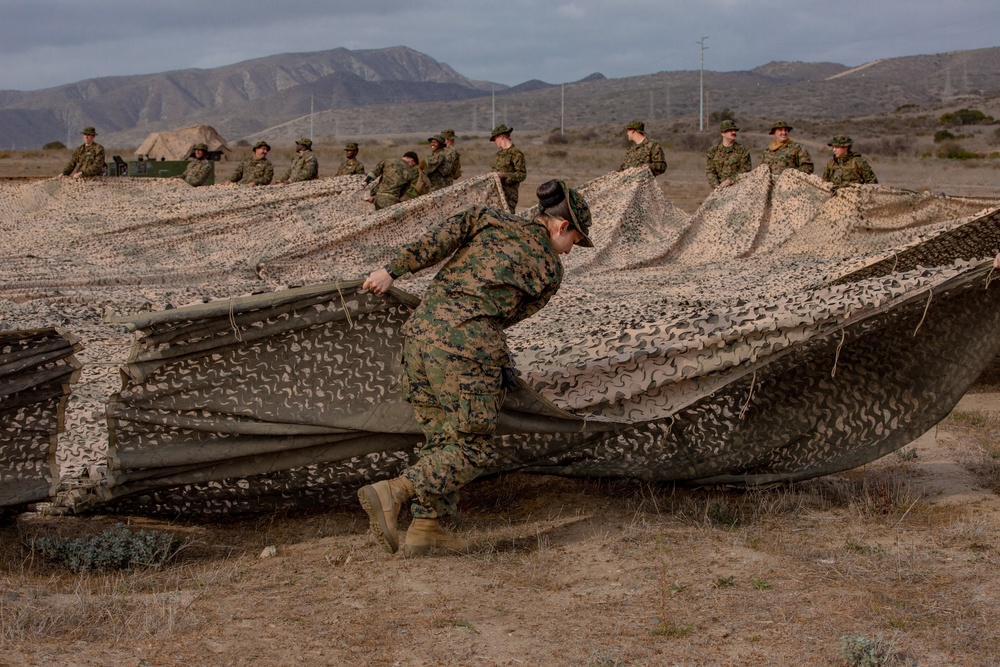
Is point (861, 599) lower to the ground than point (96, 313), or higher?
lower

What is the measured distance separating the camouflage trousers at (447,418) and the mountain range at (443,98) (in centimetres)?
5604

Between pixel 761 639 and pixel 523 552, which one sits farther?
pixel 523 552

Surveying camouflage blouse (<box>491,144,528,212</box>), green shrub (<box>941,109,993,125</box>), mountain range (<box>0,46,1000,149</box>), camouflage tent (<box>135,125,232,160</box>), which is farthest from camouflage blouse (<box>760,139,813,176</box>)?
mountain range (<box>0,46,1000,149</box>)

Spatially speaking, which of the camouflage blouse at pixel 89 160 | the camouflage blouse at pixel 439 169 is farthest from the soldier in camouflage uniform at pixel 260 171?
the camouflage blouse at pixel 439 169

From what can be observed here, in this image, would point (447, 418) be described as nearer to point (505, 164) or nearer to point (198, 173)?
point (505, 164)

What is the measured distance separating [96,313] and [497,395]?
387 centimetres

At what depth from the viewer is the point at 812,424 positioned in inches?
186

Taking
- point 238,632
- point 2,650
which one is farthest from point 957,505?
point 2,650

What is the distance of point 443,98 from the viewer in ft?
553

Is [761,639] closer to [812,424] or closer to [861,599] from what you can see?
[861,599]

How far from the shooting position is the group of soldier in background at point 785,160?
11297 millimetres

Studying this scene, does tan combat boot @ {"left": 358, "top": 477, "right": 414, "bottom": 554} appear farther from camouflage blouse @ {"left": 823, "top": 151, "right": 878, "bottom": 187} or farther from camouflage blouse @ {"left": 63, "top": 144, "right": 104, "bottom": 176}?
camouflage blouse @ {"left": 63, "top": 144, "right": 104, "bottom": 176}

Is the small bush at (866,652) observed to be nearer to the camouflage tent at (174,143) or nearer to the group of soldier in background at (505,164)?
the group of soldier in background at (505,164)

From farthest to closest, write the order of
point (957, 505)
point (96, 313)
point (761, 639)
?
point (96, 313) < point (957, 505) < point (761, 639)
